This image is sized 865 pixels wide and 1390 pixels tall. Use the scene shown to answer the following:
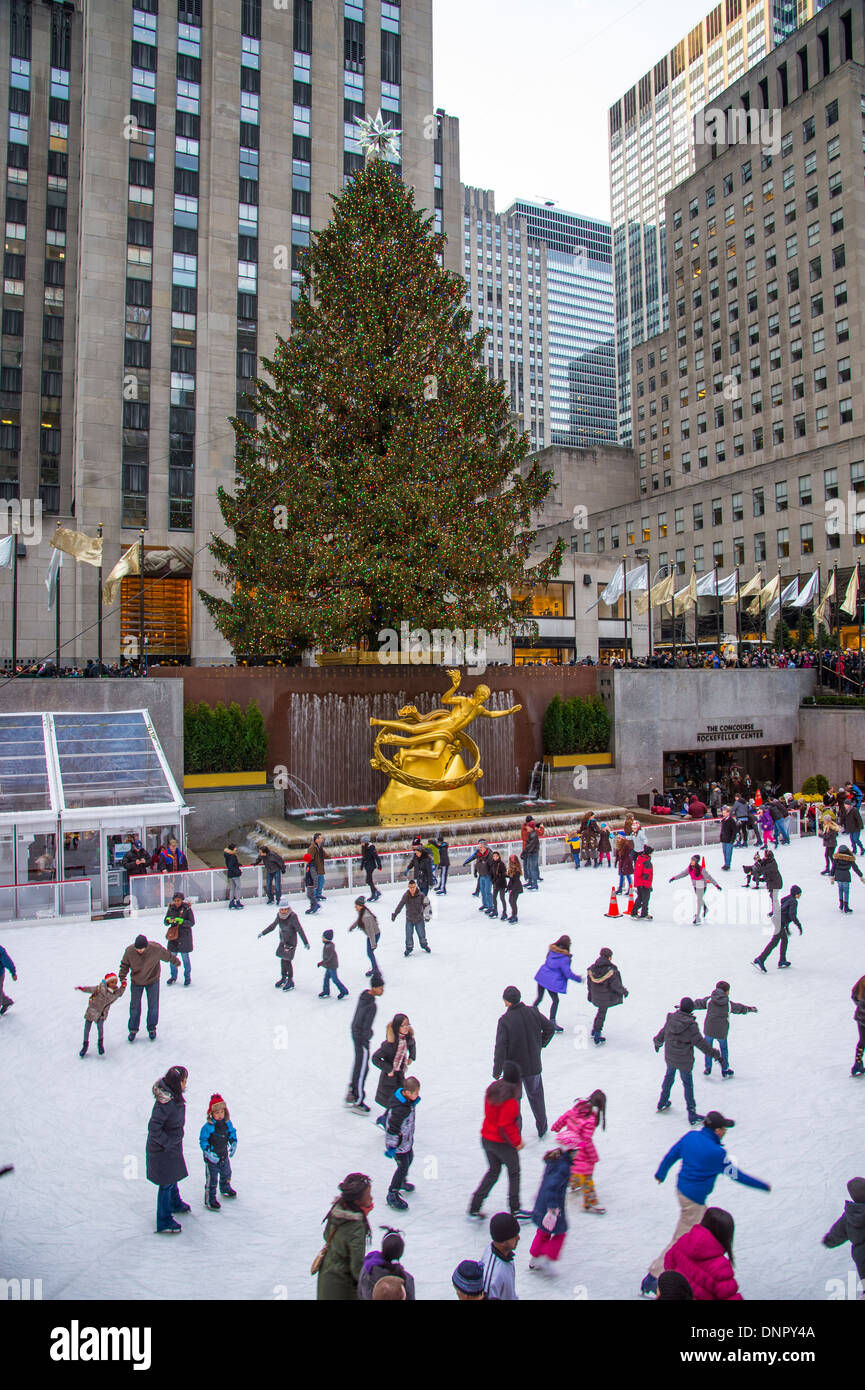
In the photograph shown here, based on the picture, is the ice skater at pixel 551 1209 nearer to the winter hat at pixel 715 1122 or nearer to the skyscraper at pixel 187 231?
the winter hat at pixel 715 1122

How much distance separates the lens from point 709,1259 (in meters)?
4.55

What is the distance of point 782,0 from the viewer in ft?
419

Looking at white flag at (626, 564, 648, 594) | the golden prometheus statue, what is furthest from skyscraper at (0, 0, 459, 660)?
the golden prometheus statue

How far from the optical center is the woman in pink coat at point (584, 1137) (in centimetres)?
608

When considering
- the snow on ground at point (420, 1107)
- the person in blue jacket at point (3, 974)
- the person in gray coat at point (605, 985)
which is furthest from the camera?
the person in blue jacket at point (3, 974)

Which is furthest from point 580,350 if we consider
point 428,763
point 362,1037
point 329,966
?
point 362,1037

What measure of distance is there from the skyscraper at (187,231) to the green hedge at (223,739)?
2109 centimetres

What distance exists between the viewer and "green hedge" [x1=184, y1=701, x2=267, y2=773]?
23.9 m

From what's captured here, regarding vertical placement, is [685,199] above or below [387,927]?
above

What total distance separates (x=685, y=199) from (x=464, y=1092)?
85.8m

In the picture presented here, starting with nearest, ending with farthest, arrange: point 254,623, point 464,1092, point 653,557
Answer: point 464,1092, point 254,623, point 653,557

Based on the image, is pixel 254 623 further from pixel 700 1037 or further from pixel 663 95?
pixel 663 95

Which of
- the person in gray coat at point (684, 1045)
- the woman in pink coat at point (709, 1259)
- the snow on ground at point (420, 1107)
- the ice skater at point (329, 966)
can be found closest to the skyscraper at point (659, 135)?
the snow on ground at point (420, 1107)

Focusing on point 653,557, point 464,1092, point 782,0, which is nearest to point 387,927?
point 464,1092
